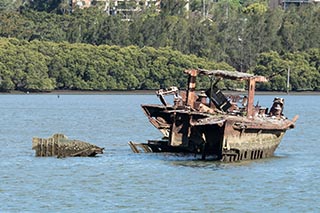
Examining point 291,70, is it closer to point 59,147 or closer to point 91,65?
point 91,65

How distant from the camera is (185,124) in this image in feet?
197

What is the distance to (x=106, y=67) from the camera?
577 feet

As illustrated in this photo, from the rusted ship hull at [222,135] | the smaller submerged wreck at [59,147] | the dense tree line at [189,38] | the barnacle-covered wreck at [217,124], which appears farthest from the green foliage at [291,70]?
the smaller submerged wreck at [59,147]

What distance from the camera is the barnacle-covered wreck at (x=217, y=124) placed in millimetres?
57938

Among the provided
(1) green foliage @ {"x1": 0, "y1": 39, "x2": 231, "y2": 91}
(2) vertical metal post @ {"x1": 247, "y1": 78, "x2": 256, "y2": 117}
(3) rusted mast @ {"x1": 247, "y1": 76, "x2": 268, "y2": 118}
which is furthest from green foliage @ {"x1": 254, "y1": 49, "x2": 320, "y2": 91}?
(2) vertical metal post @ {"x1": 247, "y1": 78, "x2": 256, "y2": 117}

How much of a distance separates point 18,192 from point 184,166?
10.9 meters

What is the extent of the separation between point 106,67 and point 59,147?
115754 mm

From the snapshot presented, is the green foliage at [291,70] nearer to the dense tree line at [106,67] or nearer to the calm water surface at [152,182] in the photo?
the dense tree line at [106,67]

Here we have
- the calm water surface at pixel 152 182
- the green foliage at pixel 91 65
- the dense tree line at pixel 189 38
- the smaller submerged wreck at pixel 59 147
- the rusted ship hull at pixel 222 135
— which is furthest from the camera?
the dense tree line at pixel 189 38

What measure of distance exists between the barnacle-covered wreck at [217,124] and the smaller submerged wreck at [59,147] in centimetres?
416

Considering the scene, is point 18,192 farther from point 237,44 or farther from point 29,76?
point 237,44

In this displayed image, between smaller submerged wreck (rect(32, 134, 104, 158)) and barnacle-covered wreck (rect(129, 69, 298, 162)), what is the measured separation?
4.16 m

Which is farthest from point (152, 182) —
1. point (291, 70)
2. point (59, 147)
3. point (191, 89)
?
point (291, 70)

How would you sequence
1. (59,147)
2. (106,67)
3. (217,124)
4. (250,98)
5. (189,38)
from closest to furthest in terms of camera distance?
(217,124) → (59,147) → (250,98) → (106,67) → (189,38)
